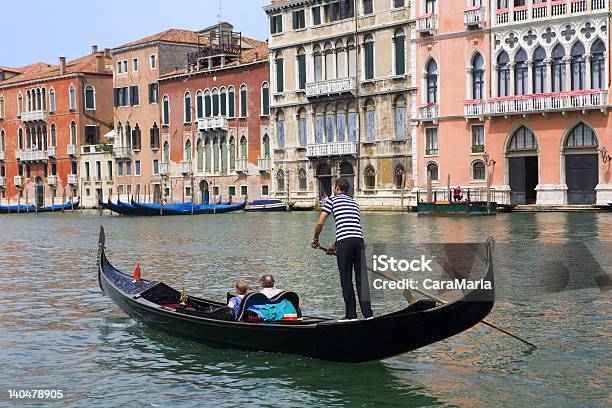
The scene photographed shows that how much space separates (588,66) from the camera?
83.1ft

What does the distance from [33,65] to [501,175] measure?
3223 centimetres

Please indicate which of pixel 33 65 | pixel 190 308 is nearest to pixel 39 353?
pixel 190 308

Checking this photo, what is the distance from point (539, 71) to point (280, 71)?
10442 mm

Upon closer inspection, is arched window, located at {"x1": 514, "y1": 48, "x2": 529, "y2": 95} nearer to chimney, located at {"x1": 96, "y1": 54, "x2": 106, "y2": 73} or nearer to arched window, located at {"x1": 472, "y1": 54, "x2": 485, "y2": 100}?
arched window, located at {"x1": 472, "y1": 54, "x2": 485, "y2": 100}

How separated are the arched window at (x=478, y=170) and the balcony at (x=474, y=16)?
3.86m

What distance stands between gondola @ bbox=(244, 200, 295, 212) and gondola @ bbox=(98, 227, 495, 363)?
25034mm

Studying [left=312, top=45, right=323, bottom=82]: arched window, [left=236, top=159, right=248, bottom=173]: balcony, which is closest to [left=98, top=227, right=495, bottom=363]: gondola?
[left=312, top=45, right=323, bottom=82]: arched window

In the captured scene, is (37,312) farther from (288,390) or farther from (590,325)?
(590,325)

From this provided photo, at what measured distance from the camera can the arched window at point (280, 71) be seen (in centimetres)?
3397

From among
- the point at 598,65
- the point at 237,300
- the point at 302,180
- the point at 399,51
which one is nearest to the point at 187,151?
the point at 302,180

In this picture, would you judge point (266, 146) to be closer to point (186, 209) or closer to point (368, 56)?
point (186, 209)

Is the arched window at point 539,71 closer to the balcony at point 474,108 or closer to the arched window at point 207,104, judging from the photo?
the balcony at point 474,108

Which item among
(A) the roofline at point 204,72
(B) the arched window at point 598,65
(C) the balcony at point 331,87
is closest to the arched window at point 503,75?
(B) the arched window at point 598,65

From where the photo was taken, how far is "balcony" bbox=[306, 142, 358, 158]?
31438 millimetres
